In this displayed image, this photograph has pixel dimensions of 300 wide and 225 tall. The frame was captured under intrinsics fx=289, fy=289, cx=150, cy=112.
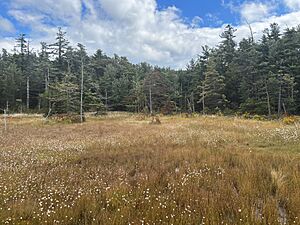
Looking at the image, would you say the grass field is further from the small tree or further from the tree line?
the small tree

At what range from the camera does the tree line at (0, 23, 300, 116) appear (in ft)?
146

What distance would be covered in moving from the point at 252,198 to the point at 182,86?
63.9 m

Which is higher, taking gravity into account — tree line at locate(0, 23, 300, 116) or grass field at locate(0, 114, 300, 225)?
tree line at locate(0, 23, 300, 116)

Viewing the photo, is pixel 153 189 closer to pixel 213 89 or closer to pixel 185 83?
pixel 213 89

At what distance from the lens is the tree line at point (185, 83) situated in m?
44.4

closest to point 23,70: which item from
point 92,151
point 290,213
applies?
point 92,151

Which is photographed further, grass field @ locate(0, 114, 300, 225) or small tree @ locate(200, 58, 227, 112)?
small tree @ locate(200, 58, 227, 112)

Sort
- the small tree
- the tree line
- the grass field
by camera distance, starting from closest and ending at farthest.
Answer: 1. the grass field
2. the tree line
3. the small tree

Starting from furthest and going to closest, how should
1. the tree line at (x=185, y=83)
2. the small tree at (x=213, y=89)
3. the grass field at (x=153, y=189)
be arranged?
the small tree at (x=213, y=89)
the tree line at (x=185, y=83)
the grass field at (x=153, y=189)

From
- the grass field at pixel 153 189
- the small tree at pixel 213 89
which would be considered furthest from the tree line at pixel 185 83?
the grass field at pixel 153 189

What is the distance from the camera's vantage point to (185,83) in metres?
69.2

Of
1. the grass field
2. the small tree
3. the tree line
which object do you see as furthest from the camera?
the small tree

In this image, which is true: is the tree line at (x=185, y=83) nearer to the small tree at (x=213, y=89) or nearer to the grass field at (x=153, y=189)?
the small tree at (x=213, y=89)

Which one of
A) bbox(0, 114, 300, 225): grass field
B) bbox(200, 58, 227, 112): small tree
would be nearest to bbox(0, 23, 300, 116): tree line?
bbox(200, 58, 227, 112): small tree
